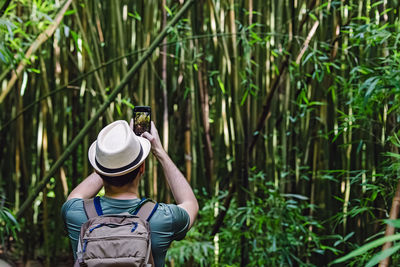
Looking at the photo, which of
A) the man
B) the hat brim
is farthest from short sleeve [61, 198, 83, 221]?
the hat brim

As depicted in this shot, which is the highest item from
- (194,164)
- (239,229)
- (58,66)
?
→ (58,66)

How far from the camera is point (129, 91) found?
11.7ft

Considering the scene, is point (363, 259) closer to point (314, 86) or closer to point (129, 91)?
point (314, 86)

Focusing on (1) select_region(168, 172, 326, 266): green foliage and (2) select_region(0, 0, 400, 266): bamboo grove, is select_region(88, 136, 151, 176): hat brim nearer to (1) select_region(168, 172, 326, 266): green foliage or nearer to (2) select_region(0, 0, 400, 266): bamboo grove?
(2) select_region(0, 0, 400, 266): bamboo grove

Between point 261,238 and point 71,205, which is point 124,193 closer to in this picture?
point 71,205

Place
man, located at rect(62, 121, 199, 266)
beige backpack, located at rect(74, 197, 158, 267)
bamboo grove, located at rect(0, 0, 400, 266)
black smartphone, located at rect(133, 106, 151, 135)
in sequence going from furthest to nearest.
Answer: bamboo grove, located at rect(0, 0, 400, 266), black smartphone, located at rect(133, 106, 151, 135), man, located at rect(62, 121, 199, 266), beige backpack, located at rect(74, 197, 158, 267)

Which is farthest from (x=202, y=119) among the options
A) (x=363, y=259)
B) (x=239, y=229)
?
(x=363, y=259)

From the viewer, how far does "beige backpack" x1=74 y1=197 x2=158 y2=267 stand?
1381mm

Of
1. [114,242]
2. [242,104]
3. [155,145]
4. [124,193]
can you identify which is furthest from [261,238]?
[114,242]

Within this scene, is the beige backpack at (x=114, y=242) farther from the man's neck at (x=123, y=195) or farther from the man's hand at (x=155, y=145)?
the man's hand at (x=155, y=145)

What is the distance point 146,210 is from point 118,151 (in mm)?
170

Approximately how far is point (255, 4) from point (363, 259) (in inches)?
68.1

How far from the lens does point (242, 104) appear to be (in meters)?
3.23

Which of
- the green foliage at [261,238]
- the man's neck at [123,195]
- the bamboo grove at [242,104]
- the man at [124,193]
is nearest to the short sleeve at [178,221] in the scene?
the man at [124,193]
